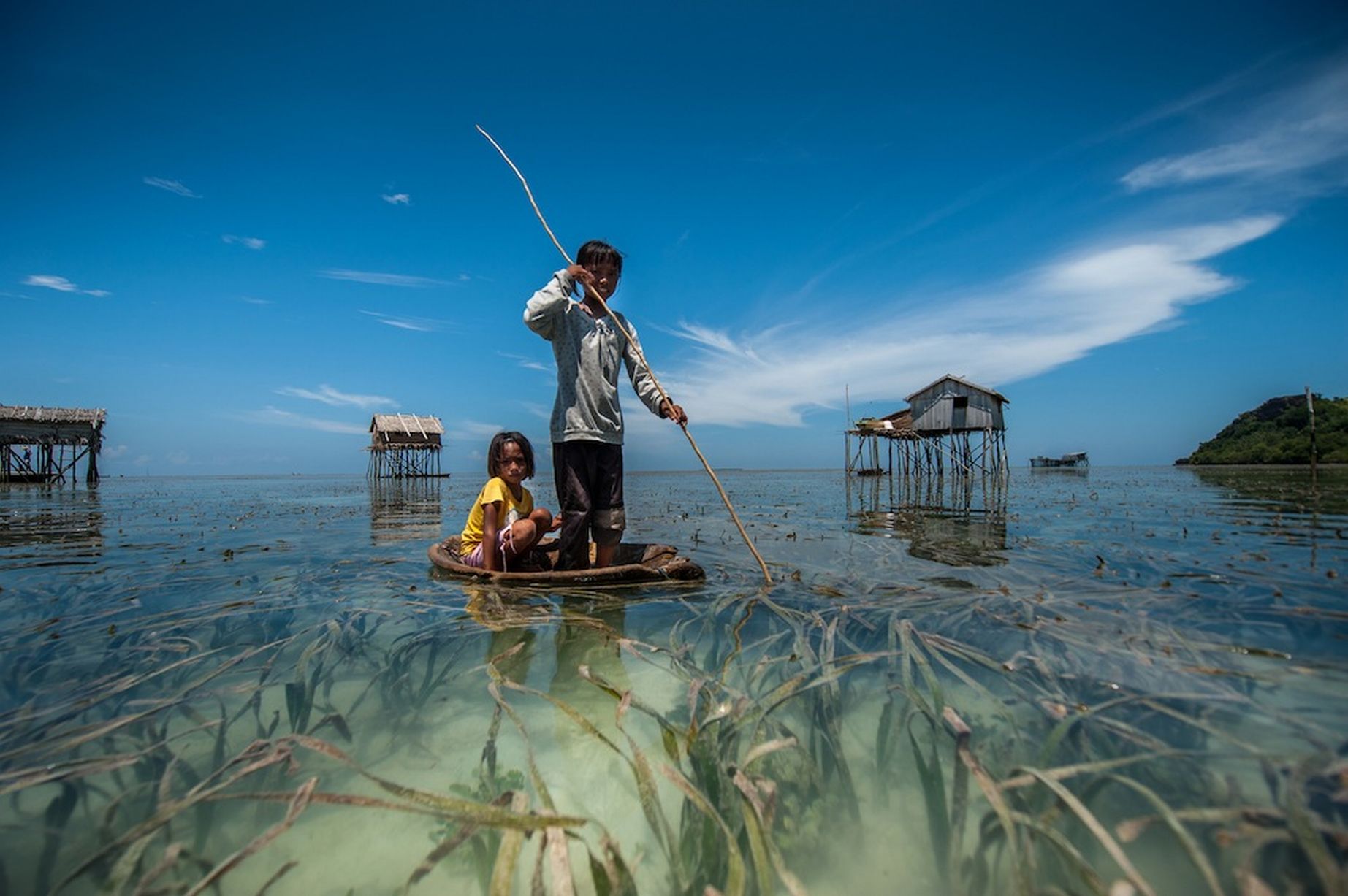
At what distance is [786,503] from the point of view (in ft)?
51.6

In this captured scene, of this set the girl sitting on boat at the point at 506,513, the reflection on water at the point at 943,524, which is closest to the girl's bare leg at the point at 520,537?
the girl sitting on boat at the point at 506,513

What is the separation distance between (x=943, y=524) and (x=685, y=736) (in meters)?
9.28

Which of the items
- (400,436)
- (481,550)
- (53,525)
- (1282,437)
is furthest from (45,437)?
(1282,437)

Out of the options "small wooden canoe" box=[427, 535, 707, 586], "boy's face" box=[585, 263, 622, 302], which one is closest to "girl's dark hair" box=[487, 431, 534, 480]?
"small wooden canoe" box=[427, 535, 707, 586]

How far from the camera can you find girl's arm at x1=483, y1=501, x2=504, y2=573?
450 centimetres

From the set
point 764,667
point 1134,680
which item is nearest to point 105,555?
point 764,667

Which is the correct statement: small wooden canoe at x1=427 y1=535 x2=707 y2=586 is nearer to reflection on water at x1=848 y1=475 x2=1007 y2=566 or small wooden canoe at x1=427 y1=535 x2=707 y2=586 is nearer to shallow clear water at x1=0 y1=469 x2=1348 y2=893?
shallow clear water at x1=0 y1=469 x2=1348 y2=893

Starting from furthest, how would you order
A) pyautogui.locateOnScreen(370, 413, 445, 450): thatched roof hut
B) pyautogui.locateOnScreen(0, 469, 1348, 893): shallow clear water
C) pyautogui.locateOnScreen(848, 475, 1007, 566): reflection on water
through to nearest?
pyautogui.locateOnScreen(370, 413, 445, 450): thatched roof hut
pyautogui.locateOnScreen(848, 475, 1007, 566): reflection on water
pyautogui.locateOnScreen(0, 469, 1348, 893): shallow clear water

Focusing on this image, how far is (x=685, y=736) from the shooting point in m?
1.93

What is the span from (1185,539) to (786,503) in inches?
382

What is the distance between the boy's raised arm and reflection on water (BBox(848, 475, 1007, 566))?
450 centimetres

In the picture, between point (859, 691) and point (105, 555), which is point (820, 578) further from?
point (105, 555)

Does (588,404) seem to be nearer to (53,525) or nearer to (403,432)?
(53,525)

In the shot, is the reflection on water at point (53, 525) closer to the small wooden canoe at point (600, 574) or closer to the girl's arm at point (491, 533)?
the small wooden canoe at point (600, 574)
